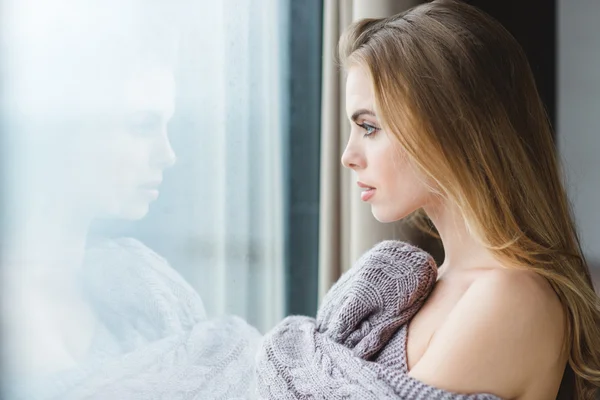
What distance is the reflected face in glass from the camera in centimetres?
122

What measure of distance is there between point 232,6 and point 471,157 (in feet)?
2.28

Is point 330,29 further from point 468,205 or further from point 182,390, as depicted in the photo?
point 182,390

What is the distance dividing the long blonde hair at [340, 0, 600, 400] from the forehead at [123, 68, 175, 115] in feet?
1.28

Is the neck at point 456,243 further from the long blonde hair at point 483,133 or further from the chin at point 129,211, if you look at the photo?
the chin at point 129,211

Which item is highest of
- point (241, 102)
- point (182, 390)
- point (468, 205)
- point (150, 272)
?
point (241, 102)

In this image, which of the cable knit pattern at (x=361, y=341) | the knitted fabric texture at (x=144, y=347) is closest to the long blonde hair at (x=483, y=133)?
the cable knit pattern at (x=361, y=341)

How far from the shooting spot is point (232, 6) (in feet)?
5.04

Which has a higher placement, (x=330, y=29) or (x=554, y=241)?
(x=330, y=29)

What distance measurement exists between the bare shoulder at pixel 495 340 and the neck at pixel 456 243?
0.09 m

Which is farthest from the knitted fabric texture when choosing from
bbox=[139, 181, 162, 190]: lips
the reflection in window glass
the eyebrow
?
the eyebrow

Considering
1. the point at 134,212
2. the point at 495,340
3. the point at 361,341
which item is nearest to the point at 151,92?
the point at 134,212

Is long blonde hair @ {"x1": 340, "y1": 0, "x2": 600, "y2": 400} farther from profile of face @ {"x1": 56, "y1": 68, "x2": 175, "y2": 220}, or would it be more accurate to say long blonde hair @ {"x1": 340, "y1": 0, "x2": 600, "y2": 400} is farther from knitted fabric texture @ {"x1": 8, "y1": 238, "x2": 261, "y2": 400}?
knitted fabric texture @ {"x1": 8, "y1": 238, "x2": 261, "y2": 400}

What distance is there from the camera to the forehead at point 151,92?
4.19 ft

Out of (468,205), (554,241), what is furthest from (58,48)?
(554,241)
